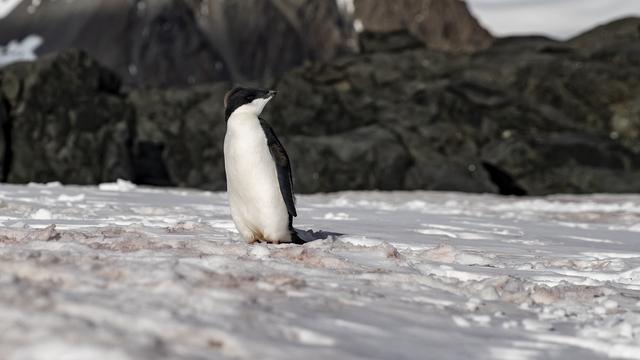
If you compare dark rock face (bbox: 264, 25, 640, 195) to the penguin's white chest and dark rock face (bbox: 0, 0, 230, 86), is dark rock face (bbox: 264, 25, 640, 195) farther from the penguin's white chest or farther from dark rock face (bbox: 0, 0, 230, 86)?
dark rock face (bbox: 0, 0, 230, 86)

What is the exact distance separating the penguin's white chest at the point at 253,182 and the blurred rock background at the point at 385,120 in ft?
56.4

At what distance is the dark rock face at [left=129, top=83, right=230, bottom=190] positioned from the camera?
26234 millimetres

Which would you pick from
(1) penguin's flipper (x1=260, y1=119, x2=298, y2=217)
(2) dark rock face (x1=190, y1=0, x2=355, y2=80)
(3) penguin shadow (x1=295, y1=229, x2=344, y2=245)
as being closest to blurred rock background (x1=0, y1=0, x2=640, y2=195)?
(3) penguin shadow (x1=295, y1=229, x2=344, y2=245)

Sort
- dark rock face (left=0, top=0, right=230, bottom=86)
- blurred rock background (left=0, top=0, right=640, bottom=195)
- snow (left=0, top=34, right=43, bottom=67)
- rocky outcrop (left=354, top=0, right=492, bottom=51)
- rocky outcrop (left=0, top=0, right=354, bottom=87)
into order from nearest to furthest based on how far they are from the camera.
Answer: blurred rock background (left=0, top=0, right=640, bottom=195), dark rock face (left=0, top=0, right=230, bottom=86), rocky outcrop (left=0, top=0, right=354, bottom=87), snow (left=0, top=34, right=43, bottom=67), rocky outcrop (left=354, top=0, right=492, bottom=51)

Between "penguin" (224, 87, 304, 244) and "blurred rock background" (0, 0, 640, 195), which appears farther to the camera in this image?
"blurred rock background" (0, 0, 640, 195)

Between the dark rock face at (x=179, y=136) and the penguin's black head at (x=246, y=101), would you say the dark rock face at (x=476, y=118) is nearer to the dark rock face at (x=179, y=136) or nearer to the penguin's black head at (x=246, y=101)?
the dark rock face at (x=179, y=136)

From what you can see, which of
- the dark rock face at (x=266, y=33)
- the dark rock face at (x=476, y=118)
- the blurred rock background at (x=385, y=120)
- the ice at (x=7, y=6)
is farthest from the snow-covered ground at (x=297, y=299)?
the ice at (x=7, y=6)

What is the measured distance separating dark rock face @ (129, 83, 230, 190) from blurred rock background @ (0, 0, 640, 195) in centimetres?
5

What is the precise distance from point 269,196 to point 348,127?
69.6 feet

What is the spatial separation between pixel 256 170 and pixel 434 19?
158 meters

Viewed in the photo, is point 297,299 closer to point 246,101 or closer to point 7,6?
point 246,101

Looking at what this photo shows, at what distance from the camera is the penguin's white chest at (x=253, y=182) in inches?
193

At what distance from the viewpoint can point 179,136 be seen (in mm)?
26969

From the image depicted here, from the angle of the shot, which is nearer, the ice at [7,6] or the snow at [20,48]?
the snow at [20,48]
